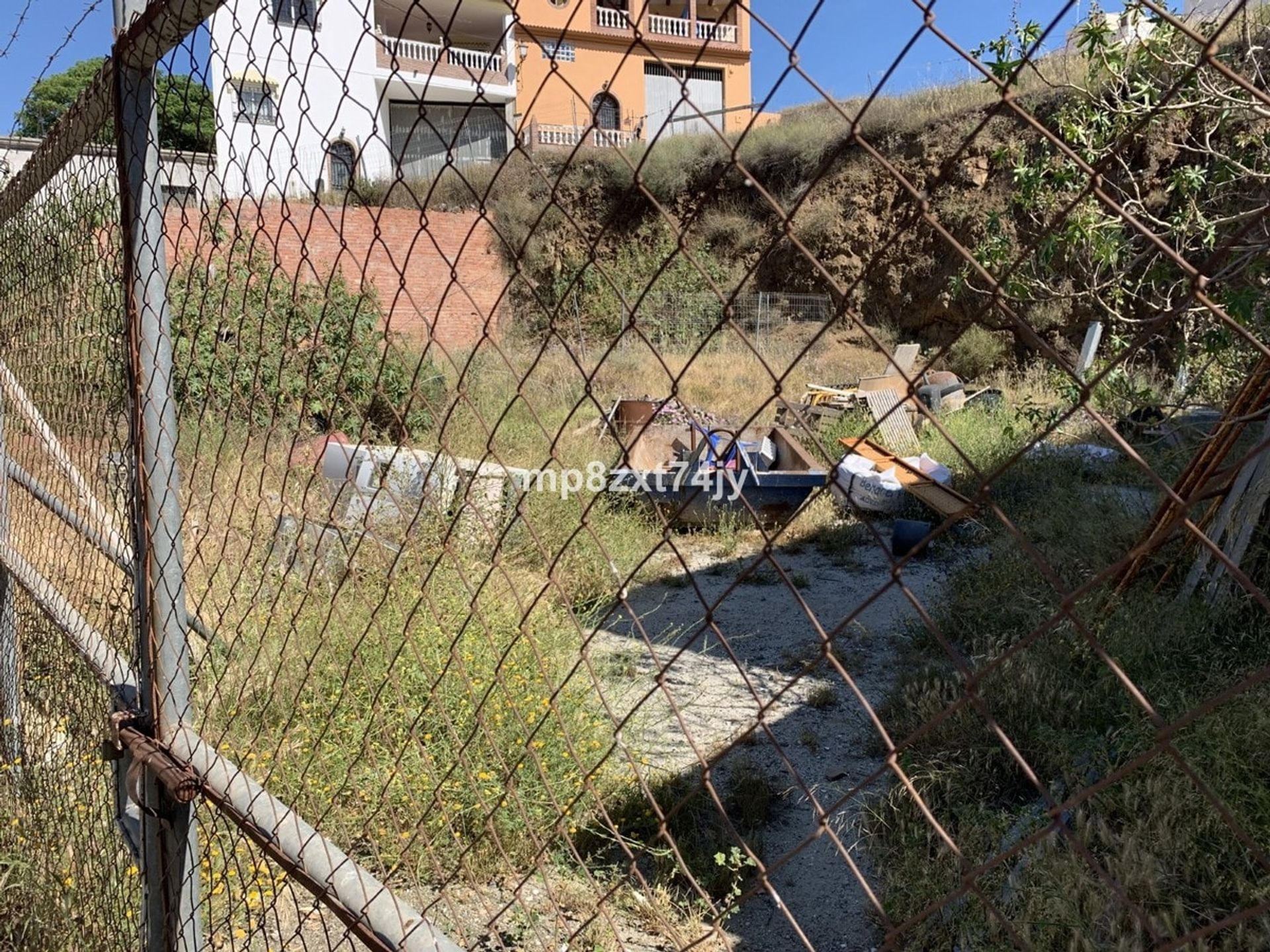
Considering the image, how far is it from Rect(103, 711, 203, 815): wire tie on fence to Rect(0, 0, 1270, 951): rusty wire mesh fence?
1cm

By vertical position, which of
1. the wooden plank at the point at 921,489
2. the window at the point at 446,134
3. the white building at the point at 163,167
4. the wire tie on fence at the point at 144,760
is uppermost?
the window at the point at 446,134

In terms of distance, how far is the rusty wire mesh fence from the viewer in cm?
116

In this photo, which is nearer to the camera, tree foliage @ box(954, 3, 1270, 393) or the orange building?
tree foliage @ box(954, 3, 1270, 393)

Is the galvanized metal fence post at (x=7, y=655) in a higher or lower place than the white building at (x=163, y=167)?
lower

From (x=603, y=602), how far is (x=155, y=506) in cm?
334

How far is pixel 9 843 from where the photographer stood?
2.85 metres

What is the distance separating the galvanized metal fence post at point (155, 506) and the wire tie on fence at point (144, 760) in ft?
0.08

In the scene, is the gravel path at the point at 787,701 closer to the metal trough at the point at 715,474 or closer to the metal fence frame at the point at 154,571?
the metal trough at the point at 715,474

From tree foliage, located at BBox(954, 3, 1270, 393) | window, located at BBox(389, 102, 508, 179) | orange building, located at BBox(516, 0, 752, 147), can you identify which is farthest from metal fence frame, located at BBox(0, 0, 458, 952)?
orange building, located at BBox(516, 0, 752, 147)

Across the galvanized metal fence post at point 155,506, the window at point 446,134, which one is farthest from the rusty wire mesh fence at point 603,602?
the window at point 446,134

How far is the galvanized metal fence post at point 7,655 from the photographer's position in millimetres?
2934

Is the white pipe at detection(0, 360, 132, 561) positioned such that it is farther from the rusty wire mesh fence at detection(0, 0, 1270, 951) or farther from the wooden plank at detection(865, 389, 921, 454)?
the wooden plank at detection(865, 389, 921, 454)

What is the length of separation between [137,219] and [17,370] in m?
2.17

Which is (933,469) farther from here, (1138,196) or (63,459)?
(63,459)
